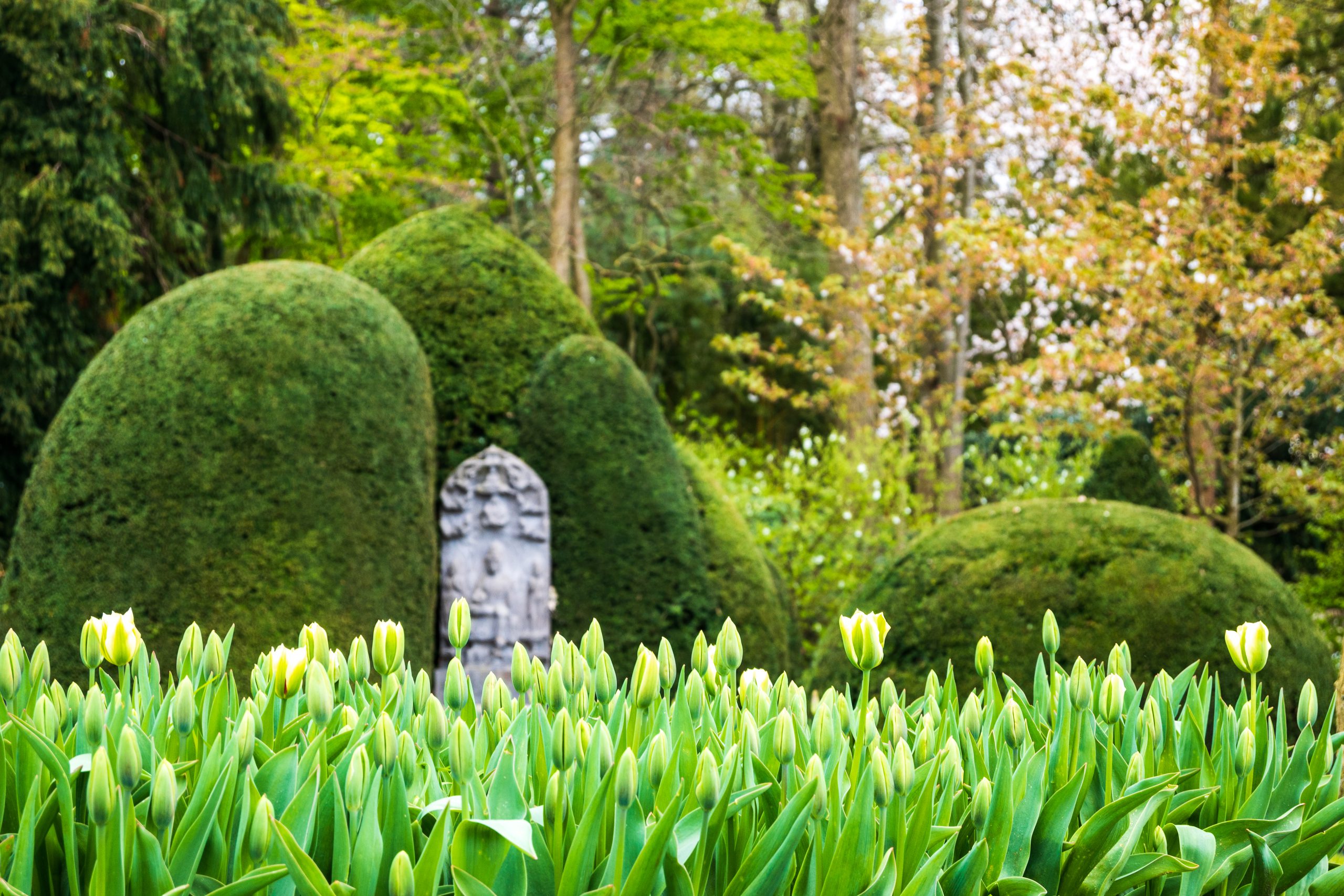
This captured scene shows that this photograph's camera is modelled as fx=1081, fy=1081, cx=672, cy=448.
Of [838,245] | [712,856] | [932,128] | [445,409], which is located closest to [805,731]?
[712,856]

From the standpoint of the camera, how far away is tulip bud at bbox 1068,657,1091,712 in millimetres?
1703

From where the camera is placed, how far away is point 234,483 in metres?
4.37

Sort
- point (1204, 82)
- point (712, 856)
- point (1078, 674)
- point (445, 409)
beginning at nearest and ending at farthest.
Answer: point (712, 856) < point (1078, 674) < point (445, 409) < point (1204, 82)

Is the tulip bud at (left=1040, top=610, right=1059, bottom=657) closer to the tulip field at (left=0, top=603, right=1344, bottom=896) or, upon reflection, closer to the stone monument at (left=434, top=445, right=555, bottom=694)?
the tulip field at (left=0, top=603, right=1344, bottom=896)

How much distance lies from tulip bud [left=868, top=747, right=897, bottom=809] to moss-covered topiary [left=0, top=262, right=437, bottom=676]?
3400 mm

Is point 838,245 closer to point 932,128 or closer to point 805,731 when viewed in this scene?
point 932,128

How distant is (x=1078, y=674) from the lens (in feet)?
5.68

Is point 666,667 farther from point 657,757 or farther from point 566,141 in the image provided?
point 566,141

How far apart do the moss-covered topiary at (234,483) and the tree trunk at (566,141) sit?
26.3 feet

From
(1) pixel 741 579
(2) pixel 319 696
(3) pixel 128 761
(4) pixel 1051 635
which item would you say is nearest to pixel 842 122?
(1) pixel 741 579

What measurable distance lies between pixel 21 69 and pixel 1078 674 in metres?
10.8

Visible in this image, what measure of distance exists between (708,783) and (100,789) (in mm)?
680

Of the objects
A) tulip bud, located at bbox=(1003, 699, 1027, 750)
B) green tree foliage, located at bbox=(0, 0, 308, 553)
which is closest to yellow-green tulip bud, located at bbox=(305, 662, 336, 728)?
tulip bud, located at bbox=(1003, 699, 1027, 750)

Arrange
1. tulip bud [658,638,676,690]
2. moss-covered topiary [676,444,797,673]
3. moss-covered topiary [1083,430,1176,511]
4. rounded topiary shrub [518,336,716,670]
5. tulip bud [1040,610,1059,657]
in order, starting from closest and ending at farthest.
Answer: tulip bud [658,638,676,690] → tulip bud [1040,610,1059,657] → rounded topiary shrub [518,336,716,670] → moss-covered topiary [676,444,797,673] → moss-covered topiary [1083,430,1176,511]
